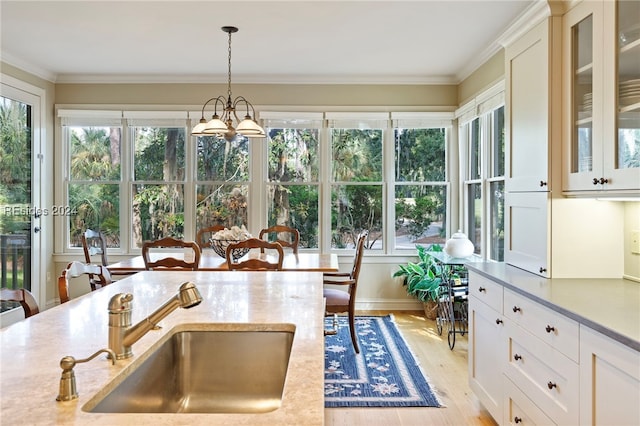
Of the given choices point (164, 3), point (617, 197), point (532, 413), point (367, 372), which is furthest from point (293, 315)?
point (164, 3)

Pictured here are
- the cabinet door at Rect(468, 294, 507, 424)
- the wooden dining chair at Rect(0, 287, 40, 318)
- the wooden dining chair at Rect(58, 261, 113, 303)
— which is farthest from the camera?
the cabinet door at Rect(468, 294, 507, 424)

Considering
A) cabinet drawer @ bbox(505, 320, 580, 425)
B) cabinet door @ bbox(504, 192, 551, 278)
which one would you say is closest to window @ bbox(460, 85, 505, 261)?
cabinet door @ bbox(504, 192, 551, 278)

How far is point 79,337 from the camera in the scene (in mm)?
1274

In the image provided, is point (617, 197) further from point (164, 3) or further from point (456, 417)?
point (164, 3)

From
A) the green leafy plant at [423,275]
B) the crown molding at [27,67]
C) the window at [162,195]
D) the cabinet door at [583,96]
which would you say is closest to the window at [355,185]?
the green leafy plant at [423,275]

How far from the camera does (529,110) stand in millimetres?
2619

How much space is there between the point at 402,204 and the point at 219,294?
3.72 metres

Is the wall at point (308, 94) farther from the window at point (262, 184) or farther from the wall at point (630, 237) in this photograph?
the wall at point (630, 237)

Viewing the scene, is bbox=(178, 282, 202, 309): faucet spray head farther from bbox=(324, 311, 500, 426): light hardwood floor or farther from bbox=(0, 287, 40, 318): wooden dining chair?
bbox=(324, 311, 500, 426): light hardwood floor

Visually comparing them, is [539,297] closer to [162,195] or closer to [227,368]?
[227,368]

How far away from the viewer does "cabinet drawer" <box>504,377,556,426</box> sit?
77.5 inches

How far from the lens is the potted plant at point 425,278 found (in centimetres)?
451

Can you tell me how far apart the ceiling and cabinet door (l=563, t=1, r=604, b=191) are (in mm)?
760

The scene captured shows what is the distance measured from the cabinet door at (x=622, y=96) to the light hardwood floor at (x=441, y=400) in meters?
1.55
